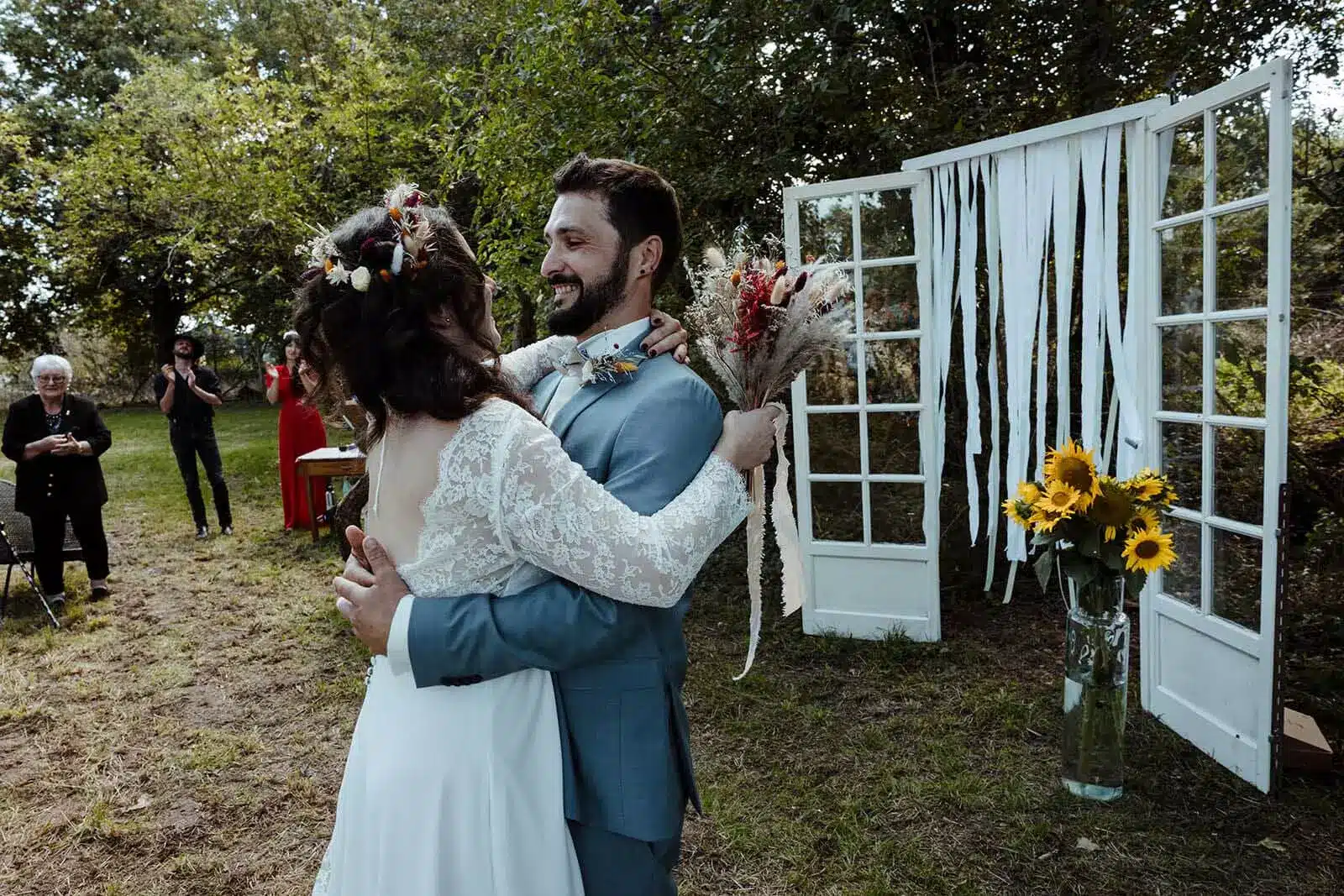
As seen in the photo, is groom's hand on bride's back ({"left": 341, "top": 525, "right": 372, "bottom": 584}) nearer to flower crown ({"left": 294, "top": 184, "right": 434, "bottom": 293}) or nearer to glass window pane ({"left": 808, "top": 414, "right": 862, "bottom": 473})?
flower crown ({"left": 294, "top": 184, "right": 434, "bottom": 293})

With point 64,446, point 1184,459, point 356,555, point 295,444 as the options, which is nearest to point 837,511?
point 1184,459

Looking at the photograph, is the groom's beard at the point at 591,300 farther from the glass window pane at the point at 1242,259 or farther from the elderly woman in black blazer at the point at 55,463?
the elderly woman in black blazer at the point at 55,463

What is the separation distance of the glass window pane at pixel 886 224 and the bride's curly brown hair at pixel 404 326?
10.1 feet

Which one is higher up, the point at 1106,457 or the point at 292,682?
the point at 1106,457

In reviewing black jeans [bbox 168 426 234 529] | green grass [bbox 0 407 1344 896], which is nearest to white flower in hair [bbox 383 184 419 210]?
green grass [bbox 0 407 1344 896]

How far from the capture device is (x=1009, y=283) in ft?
11.8

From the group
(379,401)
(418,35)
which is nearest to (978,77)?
(379,401)

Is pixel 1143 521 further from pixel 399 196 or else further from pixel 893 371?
pixel 399 196

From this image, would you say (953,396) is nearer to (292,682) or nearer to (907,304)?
(907,304)

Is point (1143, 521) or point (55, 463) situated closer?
point (1143, 521)

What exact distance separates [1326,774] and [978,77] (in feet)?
11.0

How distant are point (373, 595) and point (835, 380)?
3243mm

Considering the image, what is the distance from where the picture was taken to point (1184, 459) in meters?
3.07

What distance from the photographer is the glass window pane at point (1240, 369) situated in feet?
8.96
